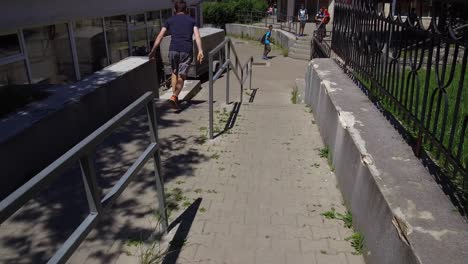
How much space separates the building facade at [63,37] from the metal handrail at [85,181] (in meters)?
4.92

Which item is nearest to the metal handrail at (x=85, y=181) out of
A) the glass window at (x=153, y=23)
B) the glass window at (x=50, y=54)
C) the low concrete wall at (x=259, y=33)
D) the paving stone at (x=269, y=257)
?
the paving stone at (x=269, y=257)

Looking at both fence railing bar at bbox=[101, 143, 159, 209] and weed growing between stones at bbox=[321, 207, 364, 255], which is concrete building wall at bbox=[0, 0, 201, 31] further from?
weed growing between stones at bbox=[321, 207, 364, 255]

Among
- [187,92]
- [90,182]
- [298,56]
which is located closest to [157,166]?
[90,182]

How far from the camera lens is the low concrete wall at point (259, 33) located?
22.9m

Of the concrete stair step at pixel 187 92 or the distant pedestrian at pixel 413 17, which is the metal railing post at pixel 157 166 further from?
the concrete stair step at pixel 187 92

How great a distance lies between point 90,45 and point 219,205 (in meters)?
7.93

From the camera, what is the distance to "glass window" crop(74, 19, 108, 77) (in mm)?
9633

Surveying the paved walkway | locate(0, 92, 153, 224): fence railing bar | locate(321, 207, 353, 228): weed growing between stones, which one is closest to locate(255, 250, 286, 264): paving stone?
the paved walkway

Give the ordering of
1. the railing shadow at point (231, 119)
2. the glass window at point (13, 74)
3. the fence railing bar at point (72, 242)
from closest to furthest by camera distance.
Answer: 1. the fence railing bar at point (72, 242)
2. the railing shadow at point (231, 119)
3. the glass window at point (13, 74)

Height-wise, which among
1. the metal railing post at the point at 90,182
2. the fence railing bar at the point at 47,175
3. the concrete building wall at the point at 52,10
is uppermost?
the concrete building wall at the point at 52,10

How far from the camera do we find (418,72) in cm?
327

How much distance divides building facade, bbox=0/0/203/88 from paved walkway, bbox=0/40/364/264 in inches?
137

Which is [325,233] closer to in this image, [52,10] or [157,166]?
[157,166]

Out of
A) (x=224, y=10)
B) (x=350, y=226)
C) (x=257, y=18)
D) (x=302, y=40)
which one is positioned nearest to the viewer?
(x=350, y=226)
